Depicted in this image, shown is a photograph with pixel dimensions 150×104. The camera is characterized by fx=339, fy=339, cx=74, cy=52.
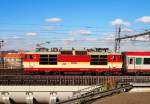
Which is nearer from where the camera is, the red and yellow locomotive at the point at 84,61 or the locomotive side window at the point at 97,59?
the red and yellow locomotive at the point at 84,61

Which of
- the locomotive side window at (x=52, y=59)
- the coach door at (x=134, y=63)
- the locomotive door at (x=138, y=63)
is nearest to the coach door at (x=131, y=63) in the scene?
the coach door at (x=134, y=63)

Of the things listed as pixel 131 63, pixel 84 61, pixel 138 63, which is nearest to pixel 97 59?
pixel 84 61

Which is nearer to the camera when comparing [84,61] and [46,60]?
[46,60]

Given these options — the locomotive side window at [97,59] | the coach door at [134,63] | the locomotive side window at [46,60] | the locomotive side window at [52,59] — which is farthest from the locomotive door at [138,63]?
the locomotive side window at [46,60]

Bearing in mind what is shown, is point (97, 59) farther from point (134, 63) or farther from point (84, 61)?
point (134, 63)

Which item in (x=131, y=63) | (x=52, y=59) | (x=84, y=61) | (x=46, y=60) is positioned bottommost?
(x=131, y=63)

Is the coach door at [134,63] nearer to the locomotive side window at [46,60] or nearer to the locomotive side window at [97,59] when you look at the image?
the locomotive side window at [97,59]

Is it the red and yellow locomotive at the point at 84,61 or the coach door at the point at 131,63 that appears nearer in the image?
the red and yellow locomotive at the point at 84,61

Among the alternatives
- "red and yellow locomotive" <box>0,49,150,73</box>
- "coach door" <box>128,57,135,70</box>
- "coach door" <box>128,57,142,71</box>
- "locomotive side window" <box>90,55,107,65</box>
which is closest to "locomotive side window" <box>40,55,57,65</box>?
"red and yellow locomotive" <box>0,49,150,73</box>

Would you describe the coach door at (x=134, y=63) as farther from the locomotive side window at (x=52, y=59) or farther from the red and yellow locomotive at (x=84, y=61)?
the locomotive side window at (x=52, y=59)

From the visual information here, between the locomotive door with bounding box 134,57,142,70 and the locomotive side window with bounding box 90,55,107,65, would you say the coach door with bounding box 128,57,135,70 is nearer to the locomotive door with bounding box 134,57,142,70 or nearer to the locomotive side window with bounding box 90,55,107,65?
the locomotive door with bounding box 134,57,142,70

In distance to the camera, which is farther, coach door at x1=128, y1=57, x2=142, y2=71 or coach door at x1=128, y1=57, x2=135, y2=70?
coach door at x1=128, y1=57, x2=135, y2=70

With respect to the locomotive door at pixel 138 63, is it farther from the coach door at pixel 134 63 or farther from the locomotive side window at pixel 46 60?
the locomotive side window at pixel 46 60

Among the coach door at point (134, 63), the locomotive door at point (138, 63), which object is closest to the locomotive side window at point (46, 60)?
the coach door at point (134, 63)
